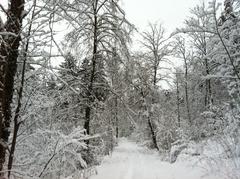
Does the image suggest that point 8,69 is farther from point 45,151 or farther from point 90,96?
point 90,96

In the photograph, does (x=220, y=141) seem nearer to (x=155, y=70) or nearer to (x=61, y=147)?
(x=61, y=147)

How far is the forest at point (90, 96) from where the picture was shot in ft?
15.0

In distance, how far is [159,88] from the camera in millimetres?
26781

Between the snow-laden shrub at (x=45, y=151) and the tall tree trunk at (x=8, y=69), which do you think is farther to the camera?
the snow-laden shrub at (x=45, y=151)

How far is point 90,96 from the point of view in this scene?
23.5ft

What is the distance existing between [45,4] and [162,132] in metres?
19.8

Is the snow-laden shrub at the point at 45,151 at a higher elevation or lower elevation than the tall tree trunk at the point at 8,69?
lower

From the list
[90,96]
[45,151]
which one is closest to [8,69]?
[45,151]

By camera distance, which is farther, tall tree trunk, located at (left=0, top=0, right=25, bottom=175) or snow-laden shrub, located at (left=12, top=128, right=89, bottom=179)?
snow-laden shrub, located at (left=12, top=128, right=89, bottom=179)

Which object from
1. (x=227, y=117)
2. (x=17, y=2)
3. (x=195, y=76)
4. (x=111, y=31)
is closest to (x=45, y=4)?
(x=17, y=2)

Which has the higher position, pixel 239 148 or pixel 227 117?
pixel 227 117

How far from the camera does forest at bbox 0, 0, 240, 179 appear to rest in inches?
180

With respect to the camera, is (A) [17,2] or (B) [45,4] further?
(A) [17,2]

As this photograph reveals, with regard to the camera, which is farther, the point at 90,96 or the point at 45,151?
the point at 90,96
